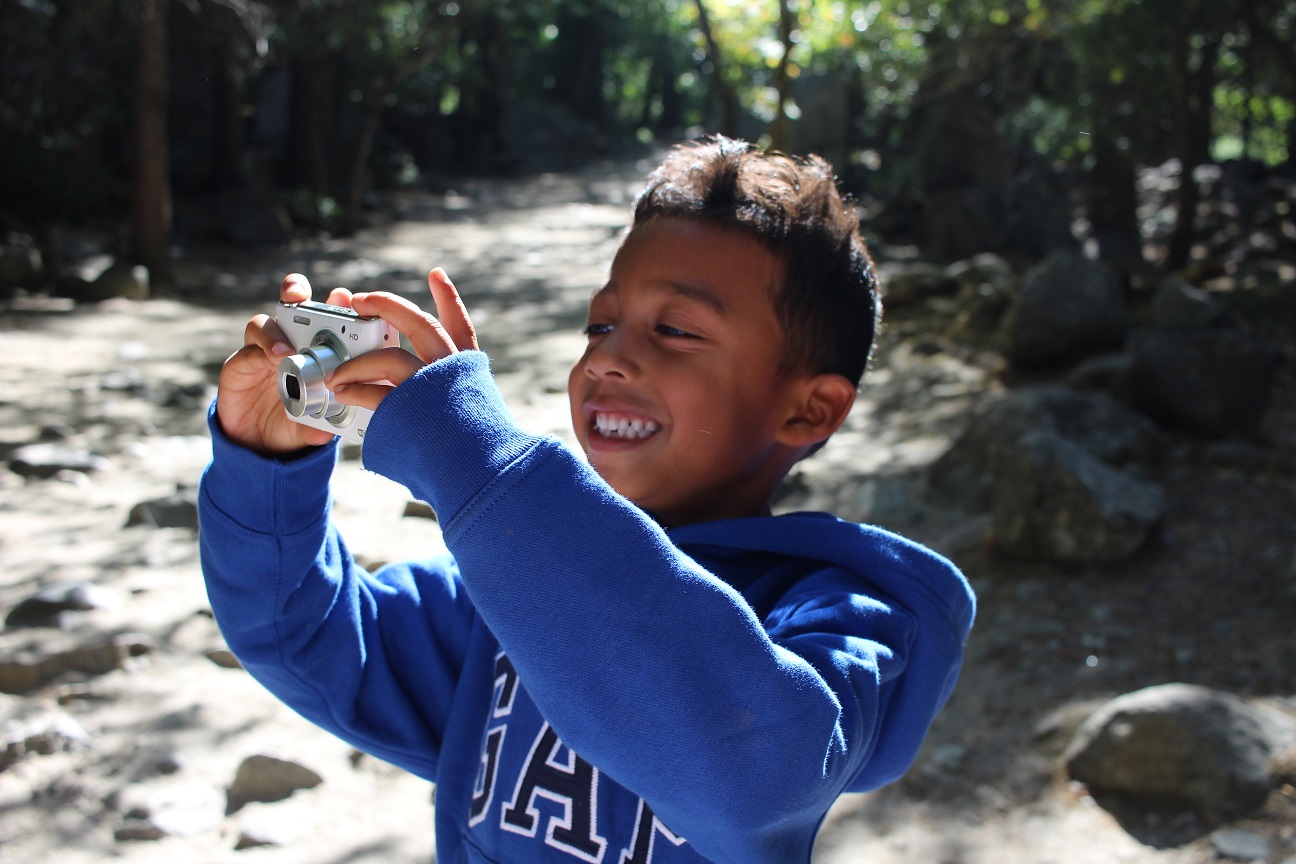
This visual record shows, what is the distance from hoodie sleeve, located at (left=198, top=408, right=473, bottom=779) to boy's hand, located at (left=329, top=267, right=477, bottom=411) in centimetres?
27

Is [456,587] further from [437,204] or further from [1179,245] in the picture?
Result: [437,204]

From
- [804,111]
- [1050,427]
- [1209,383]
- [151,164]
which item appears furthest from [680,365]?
[804,111]

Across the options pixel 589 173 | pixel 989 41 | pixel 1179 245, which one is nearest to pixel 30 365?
pixel 989 41

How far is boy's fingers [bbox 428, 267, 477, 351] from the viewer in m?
1.10

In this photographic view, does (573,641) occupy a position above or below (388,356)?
below

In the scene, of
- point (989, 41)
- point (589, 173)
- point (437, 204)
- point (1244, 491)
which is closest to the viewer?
point (1244, 491)

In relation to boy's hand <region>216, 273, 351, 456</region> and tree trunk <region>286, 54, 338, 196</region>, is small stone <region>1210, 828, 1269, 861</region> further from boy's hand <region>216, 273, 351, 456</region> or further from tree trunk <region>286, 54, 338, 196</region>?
tree trunk <region>286, 54, 338, 196</region>

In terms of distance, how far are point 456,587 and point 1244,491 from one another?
4158 mm

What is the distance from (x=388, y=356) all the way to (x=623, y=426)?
448mm

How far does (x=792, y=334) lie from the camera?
148 centimetres

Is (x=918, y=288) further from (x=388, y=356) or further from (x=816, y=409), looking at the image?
(x=388, y=356)

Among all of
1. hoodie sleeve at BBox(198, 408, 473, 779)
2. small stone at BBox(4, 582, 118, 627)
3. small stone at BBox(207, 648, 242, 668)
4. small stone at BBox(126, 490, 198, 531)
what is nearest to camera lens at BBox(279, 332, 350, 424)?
hoodie sleeve at BBox(198, 408, 473, 779)

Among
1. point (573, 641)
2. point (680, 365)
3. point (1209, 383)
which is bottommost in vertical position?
point (1209, 383)

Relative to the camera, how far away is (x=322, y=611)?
1427 millimetres
